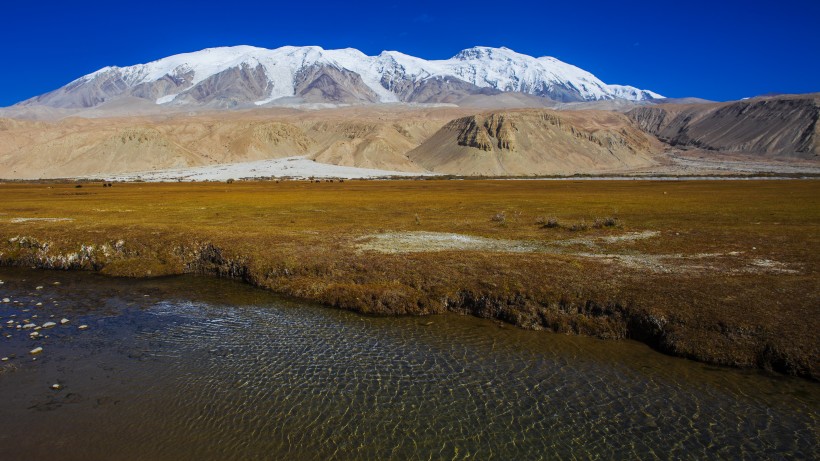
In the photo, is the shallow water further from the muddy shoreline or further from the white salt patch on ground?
the white salt patch on ground

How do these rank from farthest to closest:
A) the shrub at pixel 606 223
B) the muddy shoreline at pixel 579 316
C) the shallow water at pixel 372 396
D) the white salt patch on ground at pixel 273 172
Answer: the white salt patch on ground at pixel 273 172
the shrub at pixel 606 223
the muddy shoreline at pixel 579 316
the shallow water at pixel 372 396

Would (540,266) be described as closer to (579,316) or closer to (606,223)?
(579,316)

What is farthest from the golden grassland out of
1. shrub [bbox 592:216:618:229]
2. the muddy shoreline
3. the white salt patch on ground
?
the white salt patch on ground

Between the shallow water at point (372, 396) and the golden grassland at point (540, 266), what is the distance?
115 centimetres

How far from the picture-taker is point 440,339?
15.9m

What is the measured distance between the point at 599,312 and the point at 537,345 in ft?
10.2

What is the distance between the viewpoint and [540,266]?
68.5ft

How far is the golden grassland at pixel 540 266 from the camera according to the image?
1516cm

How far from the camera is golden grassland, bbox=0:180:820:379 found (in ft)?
49.8

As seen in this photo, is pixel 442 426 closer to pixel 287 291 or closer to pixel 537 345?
pixel 537 345

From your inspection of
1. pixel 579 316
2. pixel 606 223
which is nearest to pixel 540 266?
pixel 579 316

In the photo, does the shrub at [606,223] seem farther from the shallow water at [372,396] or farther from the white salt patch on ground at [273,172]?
the white salt patch on ground at [273,172]

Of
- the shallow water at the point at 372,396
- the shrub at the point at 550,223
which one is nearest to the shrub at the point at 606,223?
the shrub at the point at 550,223

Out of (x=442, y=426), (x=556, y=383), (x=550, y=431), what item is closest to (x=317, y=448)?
(x=442, y=426)
